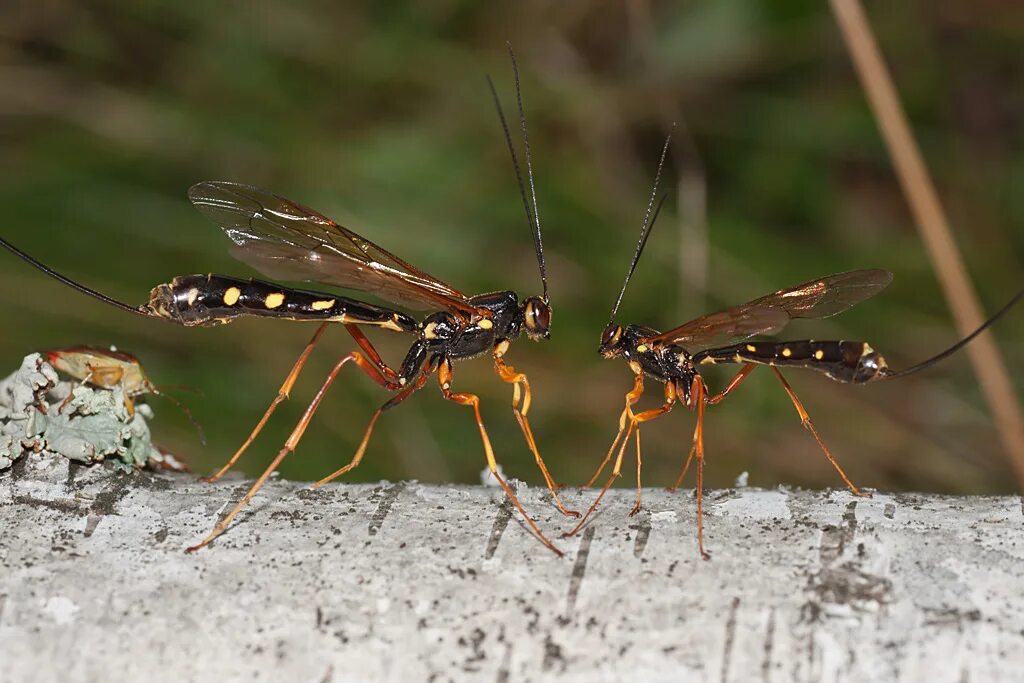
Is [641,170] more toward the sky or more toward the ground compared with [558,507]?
more toward the sky

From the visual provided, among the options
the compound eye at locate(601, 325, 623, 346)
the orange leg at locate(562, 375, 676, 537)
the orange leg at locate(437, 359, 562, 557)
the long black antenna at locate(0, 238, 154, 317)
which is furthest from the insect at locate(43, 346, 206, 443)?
the compound eye at locate(601, 325, 623, 346)

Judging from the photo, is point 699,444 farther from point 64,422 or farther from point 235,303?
point 64,422

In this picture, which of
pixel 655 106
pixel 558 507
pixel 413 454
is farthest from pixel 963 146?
pixel 558 507

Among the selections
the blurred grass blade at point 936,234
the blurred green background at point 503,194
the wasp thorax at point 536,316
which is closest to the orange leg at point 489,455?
the wasp thorax at point 536,316

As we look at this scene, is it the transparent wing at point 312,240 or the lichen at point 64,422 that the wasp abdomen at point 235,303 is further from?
the lichen at point 64,422

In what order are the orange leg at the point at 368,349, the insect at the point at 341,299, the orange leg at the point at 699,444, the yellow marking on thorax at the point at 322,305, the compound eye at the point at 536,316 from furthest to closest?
the compound eye at the point at 536,316, the yellow marking on thorax at the point at 322,305, the orange leg at the point at 368,349, the insect at the point at 341,299, the orange leg at the point at 699,444

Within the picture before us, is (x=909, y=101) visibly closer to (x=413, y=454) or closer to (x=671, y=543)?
(x=413, y=454)
